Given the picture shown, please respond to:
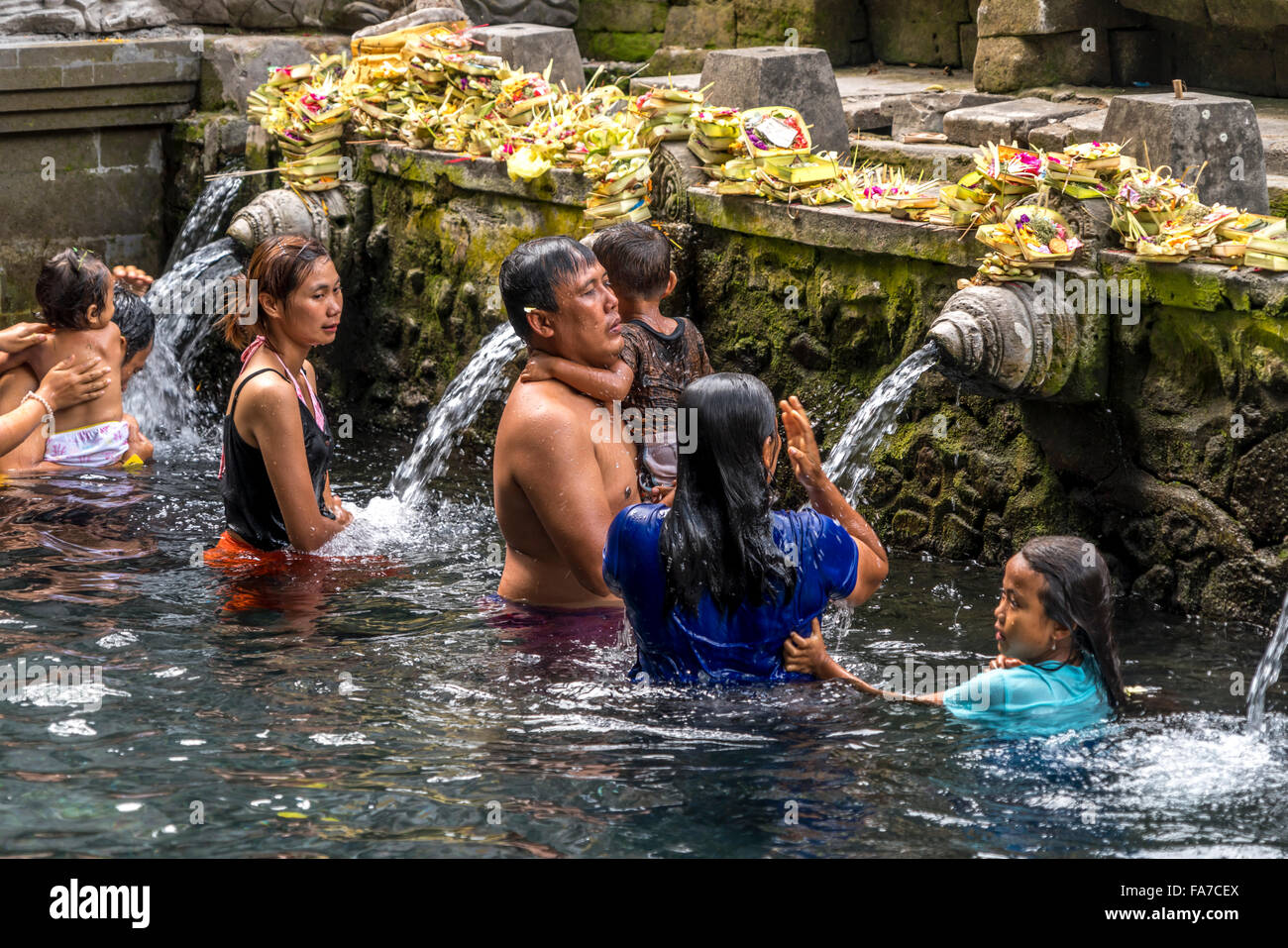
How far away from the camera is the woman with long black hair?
3484mm

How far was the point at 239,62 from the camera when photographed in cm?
936

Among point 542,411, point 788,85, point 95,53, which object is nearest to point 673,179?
point 788,85

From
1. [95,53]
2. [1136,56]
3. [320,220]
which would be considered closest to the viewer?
[320,220]

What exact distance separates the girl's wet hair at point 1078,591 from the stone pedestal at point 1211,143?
2062 mm

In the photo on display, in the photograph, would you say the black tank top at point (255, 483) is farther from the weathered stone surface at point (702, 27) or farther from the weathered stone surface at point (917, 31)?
the weathered stone surface at point (702, 27)

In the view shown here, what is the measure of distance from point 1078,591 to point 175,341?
20.7 ft

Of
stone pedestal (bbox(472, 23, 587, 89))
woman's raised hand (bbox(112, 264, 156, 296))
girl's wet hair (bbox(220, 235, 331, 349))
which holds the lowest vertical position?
woman's raised hand (bbox(112, 264, 156, 296))

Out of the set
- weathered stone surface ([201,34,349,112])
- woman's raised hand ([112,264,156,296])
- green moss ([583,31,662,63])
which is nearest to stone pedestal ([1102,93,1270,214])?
woman's raised hand ([112,264,156,296])

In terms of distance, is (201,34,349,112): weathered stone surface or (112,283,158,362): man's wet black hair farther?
(201,34,349,112): weathered stone surface

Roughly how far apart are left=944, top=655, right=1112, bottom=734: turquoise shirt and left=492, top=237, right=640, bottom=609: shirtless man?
42.7 inches

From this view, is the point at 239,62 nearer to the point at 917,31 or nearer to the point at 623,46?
the point at 623,46

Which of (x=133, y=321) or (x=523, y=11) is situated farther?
(x=523, y=11)

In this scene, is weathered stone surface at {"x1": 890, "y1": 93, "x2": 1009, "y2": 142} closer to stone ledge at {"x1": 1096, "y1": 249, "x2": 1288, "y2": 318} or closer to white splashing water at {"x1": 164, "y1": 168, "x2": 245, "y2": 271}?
stone ledge at {"x1": 1096, "y1": 249, "x2": 1288, "y2": 318}

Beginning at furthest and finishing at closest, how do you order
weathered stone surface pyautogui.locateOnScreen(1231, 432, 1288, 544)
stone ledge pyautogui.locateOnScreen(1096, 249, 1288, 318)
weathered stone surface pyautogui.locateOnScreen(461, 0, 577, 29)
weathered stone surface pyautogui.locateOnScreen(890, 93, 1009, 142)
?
weathered stone surface pyautogui.locateOnScreen(461, 0, 577, 29), weathered stone surface pyautogui.locateOnScreen(890, 93, 1009, 142), weathered stone surface pyautogui.locateOnScreen(1231, 432, 1288, 544), stone ledge pyautogui.locateOnScreen(1096, 249, 1288, 318)
